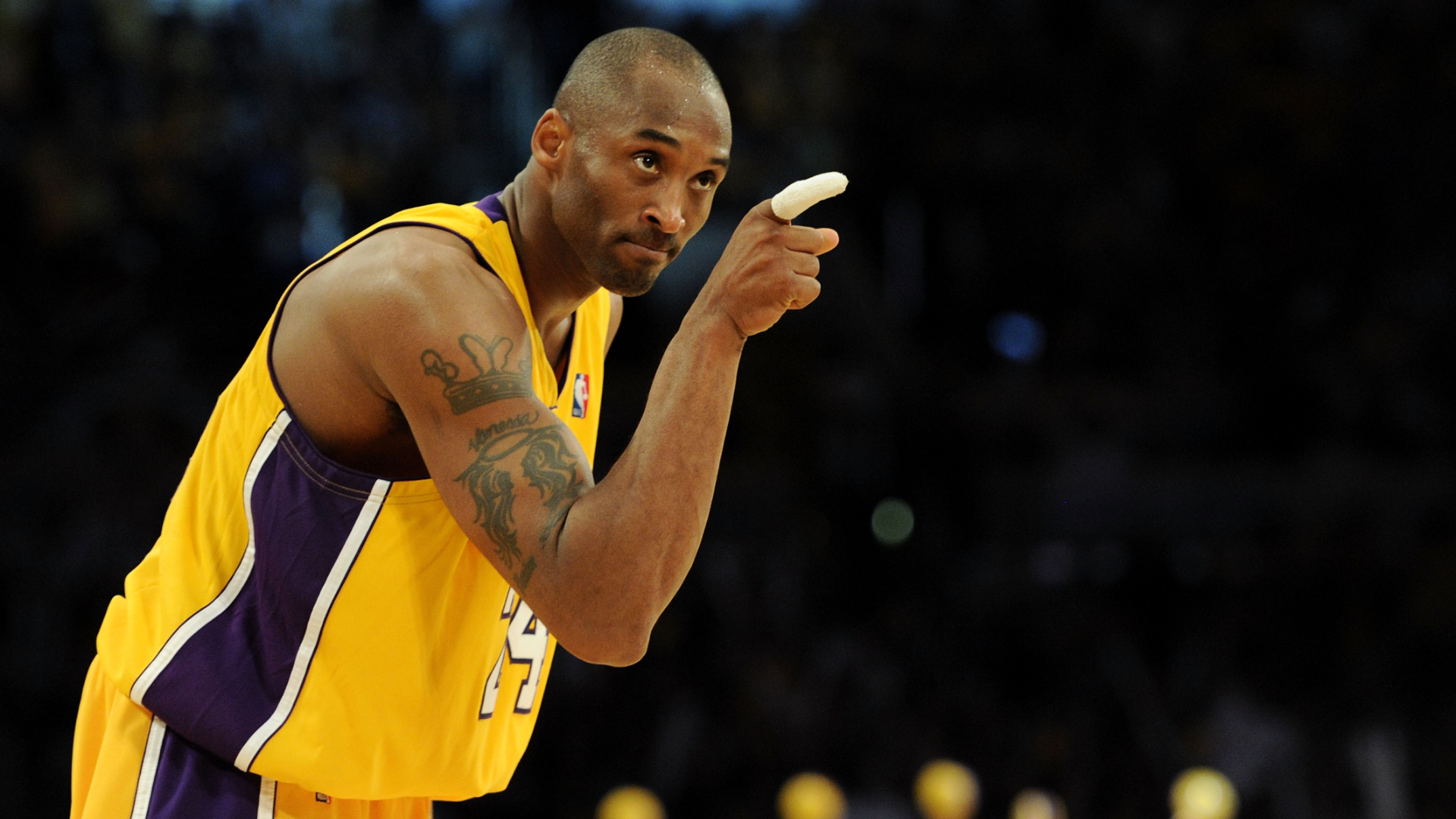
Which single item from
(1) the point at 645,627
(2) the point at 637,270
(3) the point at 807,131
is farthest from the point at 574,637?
(3) the point at 807,131

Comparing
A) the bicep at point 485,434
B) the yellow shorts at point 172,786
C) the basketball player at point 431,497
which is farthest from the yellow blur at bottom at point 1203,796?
the bicep at point 485,434

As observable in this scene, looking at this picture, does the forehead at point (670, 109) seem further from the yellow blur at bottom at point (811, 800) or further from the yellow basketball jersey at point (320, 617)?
the yellow blur at bottom at point (811, 800)

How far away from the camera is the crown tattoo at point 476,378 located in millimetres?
2045

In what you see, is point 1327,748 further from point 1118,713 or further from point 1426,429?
point 1426,429

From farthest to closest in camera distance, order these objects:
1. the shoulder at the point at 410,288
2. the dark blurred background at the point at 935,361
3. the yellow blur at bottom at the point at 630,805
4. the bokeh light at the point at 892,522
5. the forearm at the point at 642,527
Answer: the bokeh light at the point at 892,522 → the dark blurred background at the point at 935,361 → the yellow blur at bottom at the point at 630,805 → the shoulder at the point at 410,288 → the forearm at the point at 642,527

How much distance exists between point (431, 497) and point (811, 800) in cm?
472

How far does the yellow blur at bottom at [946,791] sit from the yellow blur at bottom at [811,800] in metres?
0.42

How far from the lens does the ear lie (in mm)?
2422

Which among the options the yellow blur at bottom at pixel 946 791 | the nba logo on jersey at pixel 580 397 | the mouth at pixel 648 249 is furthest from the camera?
the yellow blur at bottom at pixel 946 791

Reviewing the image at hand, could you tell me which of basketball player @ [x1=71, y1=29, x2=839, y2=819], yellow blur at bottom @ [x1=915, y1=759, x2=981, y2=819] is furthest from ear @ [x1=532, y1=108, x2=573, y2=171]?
yellow blur at bottom @ [x1=915, y1=759, x2=981, y2=819]

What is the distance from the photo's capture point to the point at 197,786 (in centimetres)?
228

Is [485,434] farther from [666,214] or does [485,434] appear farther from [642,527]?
[666,214]

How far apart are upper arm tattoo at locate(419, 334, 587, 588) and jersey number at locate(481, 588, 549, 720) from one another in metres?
0.39

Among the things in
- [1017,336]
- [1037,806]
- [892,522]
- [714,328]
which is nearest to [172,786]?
[714,328]
